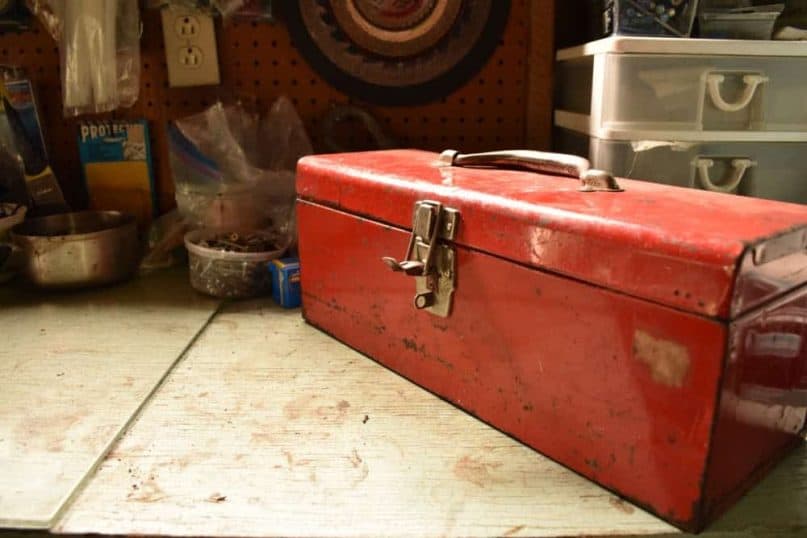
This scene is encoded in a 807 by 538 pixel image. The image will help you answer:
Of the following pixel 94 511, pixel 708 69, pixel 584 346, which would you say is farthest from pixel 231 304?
pixel 708 69

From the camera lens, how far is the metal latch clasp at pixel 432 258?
1.94 feet

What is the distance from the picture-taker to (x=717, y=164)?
799 mm

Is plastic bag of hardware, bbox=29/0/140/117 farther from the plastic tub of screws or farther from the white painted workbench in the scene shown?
the white painted workbench

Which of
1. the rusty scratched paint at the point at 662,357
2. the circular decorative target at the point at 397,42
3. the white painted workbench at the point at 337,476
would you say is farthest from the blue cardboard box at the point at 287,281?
the rusty scratched paint at the point at 662,357

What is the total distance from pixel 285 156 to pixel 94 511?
68 centimetres

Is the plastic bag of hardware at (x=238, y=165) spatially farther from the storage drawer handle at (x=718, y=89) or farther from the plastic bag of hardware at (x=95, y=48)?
the storage drawer handle at (x=718, y=89)

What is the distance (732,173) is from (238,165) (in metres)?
0.70

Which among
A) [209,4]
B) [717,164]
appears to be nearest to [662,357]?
[717,164]

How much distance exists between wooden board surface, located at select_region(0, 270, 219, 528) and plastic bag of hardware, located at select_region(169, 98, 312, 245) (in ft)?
0.43

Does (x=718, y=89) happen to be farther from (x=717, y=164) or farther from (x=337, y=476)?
(x=337, y=476)

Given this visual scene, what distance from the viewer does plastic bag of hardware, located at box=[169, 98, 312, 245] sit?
985 mm

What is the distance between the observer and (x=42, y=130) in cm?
107

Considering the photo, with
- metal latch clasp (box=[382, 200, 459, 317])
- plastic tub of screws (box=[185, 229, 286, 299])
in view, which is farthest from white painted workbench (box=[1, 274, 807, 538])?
plastic tub of screws (box=[185, 229, 286, 299])

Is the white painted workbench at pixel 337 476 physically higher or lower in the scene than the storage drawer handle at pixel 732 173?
lower
